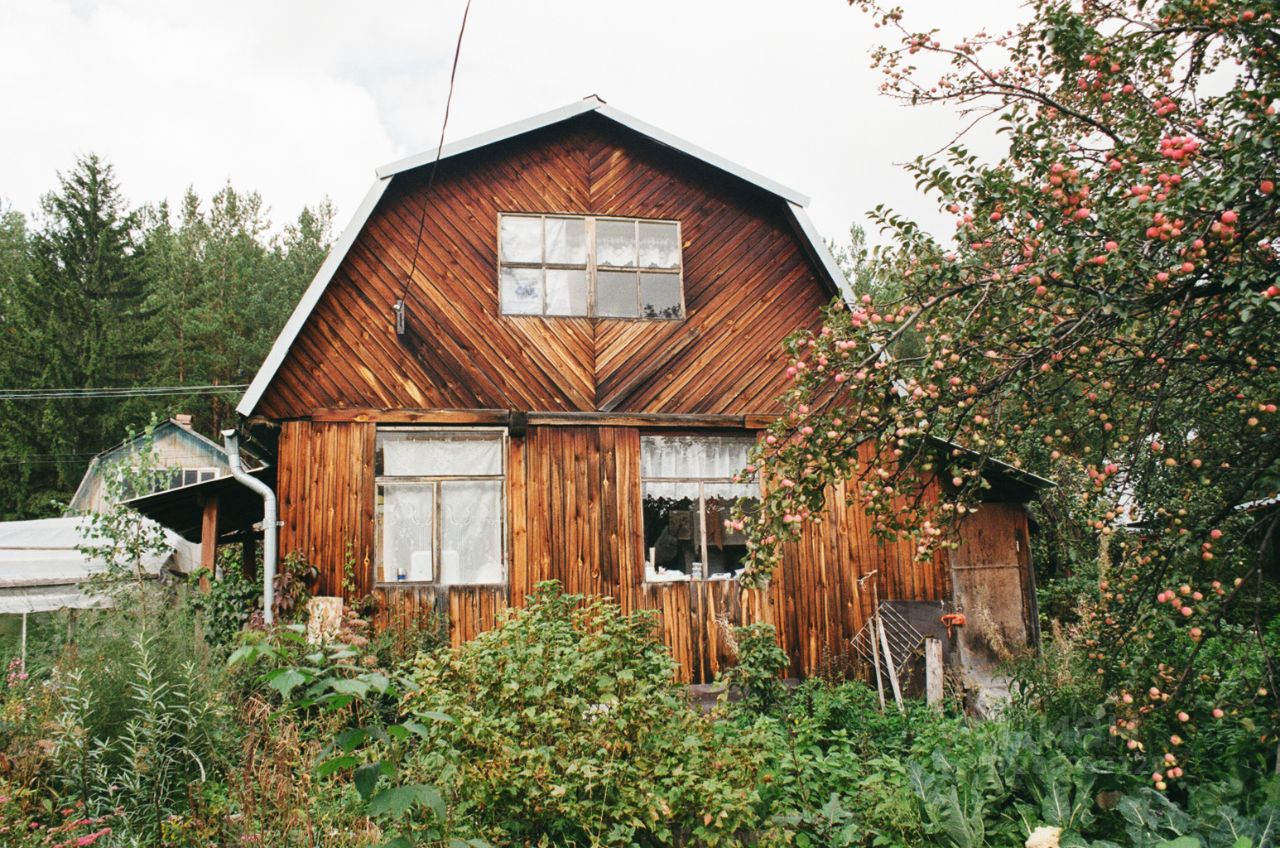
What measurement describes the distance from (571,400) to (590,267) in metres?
1.55

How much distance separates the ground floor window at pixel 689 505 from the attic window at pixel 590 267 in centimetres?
154

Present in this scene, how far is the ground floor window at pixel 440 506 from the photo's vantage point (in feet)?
27.9

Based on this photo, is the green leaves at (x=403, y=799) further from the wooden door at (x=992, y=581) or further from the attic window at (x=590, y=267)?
the wooden door at (x=992, y=581)

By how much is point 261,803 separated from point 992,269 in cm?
455

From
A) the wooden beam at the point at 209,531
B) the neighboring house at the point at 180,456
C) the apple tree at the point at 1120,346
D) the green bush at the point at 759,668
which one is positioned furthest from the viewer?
the neighboring house at the point at 180,456

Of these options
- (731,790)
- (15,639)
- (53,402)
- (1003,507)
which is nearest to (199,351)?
(53,402)

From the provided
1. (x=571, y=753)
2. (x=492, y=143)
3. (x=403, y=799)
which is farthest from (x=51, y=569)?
(x=403, y=799)

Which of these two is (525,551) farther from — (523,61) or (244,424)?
(523,61)

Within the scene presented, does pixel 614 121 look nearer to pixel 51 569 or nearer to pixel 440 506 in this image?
pixel 440 506

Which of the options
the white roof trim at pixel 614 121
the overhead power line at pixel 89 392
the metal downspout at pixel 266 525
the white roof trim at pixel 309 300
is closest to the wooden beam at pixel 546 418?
the white roof trim at pixel 309 300

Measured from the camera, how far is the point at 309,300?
8414mm

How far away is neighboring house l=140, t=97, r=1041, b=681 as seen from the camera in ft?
27.8

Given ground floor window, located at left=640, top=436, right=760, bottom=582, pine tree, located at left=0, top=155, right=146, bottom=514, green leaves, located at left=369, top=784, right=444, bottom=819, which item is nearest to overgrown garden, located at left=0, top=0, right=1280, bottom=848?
green leaves, located at left=369, top=784, right=444, bottom=819

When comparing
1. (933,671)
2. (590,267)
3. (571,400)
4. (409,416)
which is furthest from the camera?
(590,267)
